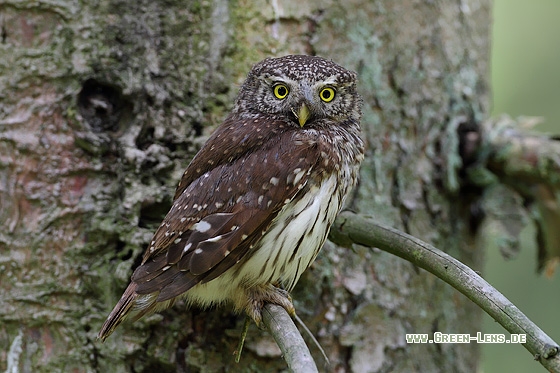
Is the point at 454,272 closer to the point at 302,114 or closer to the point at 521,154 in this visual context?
the point at 302,114

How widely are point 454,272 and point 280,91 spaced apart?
113 cm

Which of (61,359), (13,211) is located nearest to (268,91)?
(13,211)

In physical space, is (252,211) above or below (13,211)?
above

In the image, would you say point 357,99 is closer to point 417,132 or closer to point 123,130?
point 417,132

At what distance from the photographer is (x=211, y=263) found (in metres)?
2.38

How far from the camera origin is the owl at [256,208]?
2420 mm

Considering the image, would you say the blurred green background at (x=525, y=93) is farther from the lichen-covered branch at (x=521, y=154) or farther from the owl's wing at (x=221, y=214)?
the owl's wing at (x=221, y=214)

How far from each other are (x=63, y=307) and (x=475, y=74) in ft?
7.26

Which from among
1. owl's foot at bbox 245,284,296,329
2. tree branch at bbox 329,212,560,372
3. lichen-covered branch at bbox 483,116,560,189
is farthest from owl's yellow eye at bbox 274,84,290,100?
lichen-covered branch at bbox 483,116,560,189

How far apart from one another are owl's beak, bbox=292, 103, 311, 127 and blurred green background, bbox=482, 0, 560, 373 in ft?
10.9

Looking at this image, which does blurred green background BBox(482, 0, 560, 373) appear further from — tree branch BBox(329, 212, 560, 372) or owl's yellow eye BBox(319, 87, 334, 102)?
tree branch BBox(329, 212, 560, 372)

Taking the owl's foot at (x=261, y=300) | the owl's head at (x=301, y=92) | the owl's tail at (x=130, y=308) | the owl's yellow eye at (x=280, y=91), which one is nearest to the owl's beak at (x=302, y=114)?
the owl's head at (x=301, y=92)

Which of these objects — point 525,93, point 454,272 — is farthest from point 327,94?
point 525,93

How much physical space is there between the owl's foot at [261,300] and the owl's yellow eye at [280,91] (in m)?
0.74
